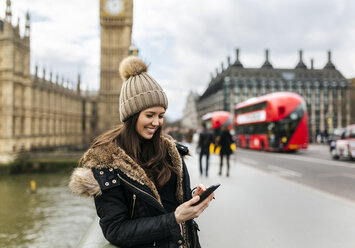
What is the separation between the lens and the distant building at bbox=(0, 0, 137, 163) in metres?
31.3

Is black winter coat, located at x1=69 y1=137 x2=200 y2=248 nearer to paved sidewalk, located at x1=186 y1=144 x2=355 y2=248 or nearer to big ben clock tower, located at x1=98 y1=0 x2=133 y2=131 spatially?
paved sidewalk, located at x1=186 y1=144 x2=355 y2=248

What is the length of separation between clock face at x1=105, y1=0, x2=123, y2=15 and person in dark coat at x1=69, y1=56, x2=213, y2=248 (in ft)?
183

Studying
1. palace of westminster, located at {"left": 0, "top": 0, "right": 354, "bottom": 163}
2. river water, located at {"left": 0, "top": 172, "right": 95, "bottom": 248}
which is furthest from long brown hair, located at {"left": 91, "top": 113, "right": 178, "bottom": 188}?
palace of westminster, located at {"left": 0, "top": 0, "right": 354, "bottom": 163}

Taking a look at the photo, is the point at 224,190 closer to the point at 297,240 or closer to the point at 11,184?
the point at 297,240

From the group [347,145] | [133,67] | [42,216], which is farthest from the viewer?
[42,216]

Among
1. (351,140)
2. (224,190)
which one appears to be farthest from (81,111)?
(224,190)

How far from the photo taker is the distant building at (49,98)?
31344 mm

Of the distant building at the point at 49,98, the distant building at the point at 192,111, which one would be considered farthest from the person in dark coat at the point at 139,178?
the distant building at the point at 192,111

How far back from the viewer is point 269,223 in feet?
13.3

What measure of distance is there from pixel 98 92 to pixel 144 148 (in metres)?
59.0

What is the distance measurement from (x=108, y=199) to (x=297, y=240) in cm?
274

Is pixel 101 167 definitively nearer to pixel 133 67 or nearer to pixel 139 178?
pixel 139 178

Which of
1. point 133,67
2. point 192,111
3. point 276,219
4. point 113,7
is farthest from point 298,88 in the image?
point 133,67

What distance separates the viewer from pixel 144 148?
5.47 ft
